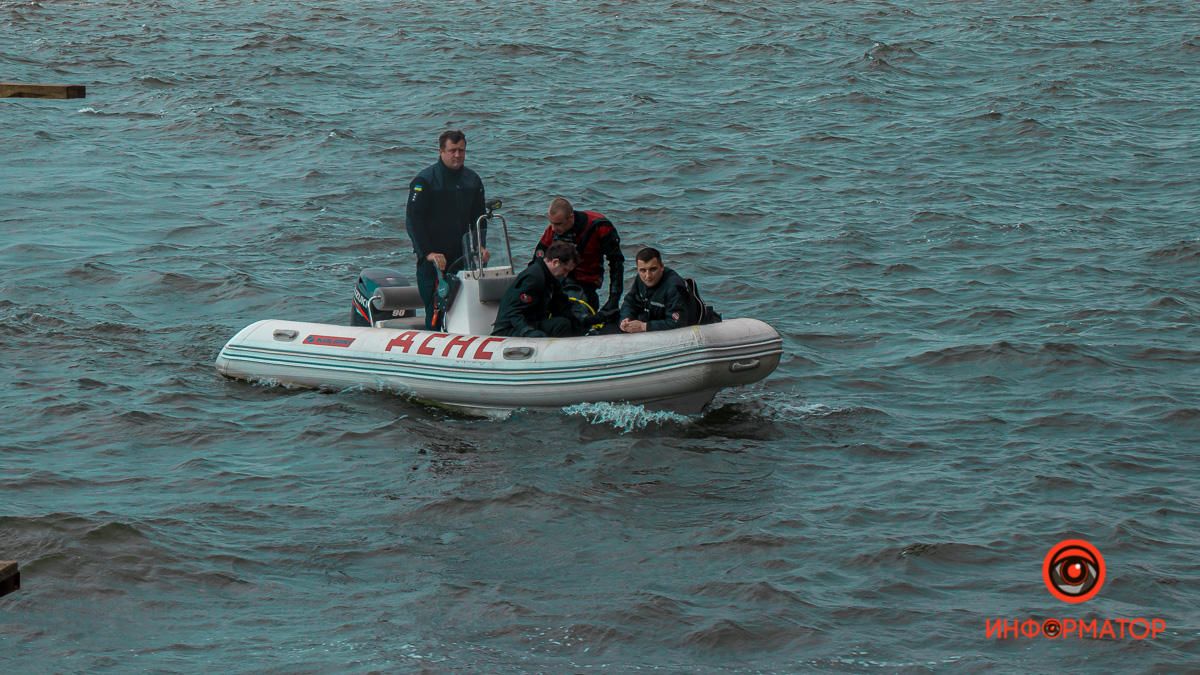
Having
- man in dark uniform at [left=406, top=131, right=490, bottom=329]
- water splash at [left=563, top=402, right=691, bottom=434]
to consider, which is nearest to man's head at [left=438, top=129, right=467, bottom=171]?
man in dark uniform at [left=406, top=131, right=490, bottom=329]

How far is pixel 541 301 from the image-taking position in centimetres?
1043

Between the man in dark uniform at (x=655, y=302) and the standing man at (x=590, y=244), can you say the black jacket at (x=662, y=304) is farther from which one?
the standing man at (x=590, y=244)

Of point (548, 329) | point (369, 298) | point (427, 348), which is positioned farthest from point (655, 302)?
point (369, 298)

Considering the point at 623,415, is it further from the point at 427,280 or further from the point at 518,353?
the point at 427,280

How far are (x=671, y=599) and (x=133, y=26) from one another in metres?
23.2

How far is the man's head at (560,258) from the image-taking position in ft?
33.2

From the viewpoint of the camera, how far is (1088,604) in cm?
782

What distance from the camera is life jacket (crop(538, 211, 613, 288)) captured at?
10.6 metres

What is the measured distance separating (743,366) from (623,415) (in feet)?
2.89

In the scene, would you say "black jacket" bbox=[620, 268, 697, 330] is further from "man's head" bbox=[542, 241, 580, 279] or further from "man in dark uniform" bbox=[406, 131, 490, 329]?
"man in dark uniform" bbox=[406, 131, 490, 329]

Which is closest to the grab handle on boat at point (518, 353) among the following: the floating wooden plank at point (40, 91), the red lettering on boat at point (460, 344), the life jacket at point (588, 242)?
the red lettering on boat at point (460, 344)

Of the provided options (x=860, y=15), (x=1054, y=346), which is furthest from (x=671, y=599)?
(x=860, y=15)

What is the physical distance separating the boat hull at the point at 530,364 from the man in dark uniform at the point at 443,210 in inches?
20.9

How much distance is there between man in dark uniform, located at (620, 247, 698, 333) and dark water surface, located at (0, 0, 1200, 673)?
2.06 feet
